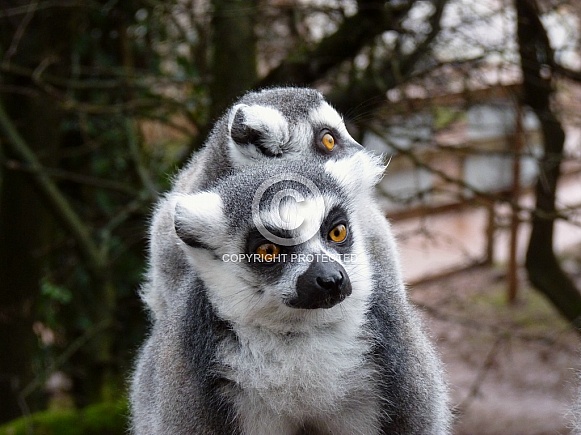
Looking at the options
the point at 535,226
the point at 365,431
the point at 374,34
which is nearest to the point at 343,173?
the point at 365,431

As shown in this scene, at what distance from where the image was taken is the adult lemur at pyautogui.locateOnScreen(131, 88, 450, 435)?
2.64m

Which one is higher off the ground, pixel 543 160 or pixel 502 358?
pixel 543 160

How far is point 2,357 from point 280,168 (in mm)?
5287

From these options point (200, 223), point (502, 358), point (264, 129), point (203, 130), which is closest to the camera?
point (200, 223)

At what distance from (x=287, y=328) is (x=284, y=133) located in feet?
4.84

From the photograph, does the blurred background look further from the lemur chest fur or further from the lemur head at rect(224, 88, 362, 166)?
the lemur chest fur

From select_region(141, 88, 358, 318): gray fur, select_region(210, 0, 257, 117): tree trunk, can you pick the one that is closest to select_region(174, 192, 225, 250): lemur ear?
select_region(141, 88, 358, 318): gray fur

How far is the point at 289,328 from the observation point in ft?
8.86

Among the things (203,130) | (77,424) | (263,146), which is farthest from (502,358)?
(263,146)

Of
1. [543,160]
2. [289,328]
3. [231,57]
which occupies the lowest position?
[543,160]

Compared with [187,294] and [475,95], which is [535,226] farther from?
[187,294]

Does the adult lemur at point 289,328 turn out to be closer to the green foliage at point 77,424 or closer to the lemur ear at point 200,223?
Answer: the lemur ear at point 200,223

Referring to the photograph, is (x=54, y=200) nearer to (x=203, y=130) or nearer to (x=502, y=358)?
(x=203, y=130)

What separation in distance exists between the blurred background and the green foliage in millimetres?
17
